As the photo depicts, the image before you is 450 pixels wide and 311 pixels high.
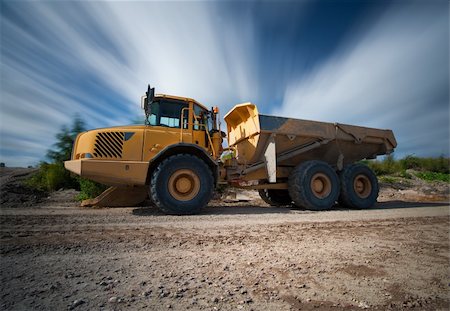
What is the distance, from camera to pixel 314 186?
Result: 6637 mm

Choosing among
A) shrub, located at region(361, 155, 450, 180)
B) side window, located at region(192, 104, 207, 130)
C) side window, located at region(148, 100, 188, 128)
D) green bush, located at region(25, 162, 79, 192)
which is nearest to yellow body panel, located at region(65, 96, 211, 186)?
side window, located at region(148, 100, 188, 128)

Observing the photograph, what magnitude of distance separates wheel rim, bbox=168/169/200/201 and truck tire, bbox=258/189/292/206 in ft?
12.2

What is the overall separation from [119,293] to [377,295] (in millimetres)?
1742

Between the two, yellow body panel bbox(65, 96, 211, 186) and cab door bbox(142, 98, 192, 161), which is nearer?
yellow body panel bbox(65, 96, 211, 186)

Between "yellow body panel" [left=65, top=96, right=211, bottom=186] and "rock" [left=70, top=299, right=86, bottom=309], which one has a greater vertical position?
"yellow body panel" [left=65, top=96, right=211, bottom=186]

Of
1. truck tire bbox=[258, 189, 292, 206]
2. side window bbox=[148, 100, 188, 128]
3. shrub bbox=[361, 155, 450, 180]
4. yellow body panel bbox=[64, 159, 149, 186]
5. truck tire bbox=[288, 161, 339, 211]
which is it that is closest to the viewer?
yellow body panel bbox=[64, 159, 149, 186]

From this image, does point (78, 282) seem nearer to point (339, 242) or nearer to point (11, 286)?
point (11, 286)

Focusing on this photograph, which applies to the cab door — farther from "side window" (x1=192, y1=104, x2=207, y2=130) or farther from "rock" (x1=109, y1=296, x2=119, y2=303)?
"rock" (x1=109, y1=296, x2=119, y2=303)

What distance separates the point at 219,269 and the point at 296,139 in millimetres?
5566

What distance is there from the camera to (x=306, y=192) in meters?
6.31

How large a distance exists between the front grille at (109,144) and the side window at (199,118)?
1.71 metres

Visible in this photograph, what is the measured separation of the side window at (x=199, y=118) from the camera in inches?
229

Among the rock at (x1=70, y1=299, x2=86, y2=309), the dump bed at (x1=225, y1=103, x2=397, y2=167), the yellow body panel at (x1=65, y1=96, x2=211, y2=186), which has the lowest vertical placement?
the rock at (x1=70, y1=299, x2=86, y2=309)

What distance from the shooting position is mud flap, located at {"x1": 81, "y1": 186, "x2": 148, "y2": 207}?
610cm
